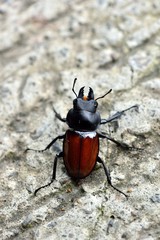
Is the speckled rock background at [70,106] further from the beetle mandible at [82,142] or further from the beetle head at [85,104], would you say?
the beetle head at [85,104]

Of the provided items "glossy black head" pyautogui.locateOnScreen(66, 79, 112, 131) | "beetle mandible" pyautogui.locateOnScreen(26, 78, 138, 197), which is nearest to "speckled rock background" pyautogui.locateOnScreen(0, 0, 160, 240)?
"beetle mandible" pyautogui.locateOnScreen(26, 78, 138, 197)

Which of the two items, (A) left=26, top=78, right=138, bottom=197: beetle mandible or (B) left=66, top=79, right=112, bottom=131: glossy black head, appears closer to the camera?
(A) left=26, top=78, right=138, bottom=197: beetle mandible

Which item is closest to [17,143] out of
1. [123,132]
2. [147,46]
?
[123,132]

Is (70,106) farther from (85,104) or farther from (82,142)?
(82,142)

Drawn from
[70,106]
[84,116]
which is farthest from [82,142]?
[70,106]

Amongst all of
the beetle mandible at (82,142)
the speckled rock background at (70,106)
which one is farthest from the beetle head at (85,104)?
the speckled rock background at (70,106)

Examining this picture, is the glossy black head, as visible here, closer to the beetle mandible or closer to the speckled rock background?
the beetle mandible
